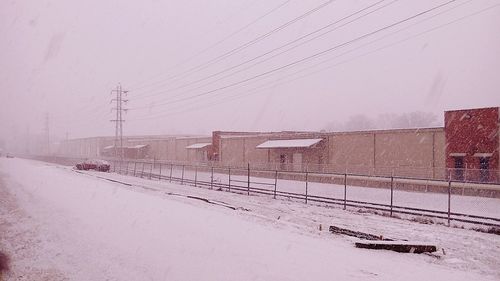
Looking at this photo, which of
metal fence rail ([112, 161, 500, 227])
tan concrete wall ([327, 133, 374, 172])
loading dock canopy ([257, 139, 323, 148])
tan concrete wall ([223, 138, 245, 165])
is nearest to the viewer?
metal fence rail ([112, 161, 500, 227])

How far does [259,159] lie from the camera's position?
50094mm

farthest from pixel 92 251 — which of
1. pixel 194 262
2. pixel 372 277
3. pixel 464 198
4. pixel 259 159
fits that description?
pixel 259 159

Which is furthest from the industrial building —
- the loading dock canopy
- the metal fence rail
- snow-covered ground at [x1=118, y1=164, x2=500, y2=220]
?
snow-covered ground at [x1=118, y1=164, x2=500, y2=220]

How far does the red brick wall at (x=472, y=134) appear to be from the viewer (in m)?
29.3

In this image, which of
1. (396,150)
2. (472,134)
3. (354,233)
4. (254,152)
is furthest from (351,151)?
(354,233)

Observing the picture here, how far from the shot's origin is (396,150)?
3469cm

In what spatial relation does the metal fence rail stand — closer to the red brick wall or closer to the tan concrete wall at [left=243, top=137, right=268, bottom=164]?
the red brick wall

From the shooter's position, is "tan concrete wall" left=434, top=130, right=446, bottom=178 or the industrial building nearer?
the industrial building

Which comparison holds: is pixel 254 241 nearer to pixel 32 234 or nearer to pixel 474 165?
pixel 32 234

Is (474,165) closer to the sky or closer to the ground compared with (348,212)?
closer to the sky

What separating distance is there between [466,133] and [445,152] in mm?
2097

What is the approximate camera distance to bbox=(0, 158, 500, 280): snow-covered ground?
9.71m

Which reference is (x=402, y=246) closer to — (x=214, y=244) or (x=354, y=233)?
(x=354, y=233)

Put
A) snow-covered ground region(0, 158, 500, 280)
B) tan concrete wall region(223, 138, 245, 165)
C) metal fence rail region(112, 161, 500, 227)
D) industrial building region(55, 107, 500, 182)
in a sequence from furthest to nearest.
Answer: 1. tan concrete wall region(223, 138, 245, 165)
2. industrial building region(55, 107, 500, 182)
3. metal fence rail region(112, 161, 500, 227)
4. snow-covered ground region(0, 158, 500, 280)
